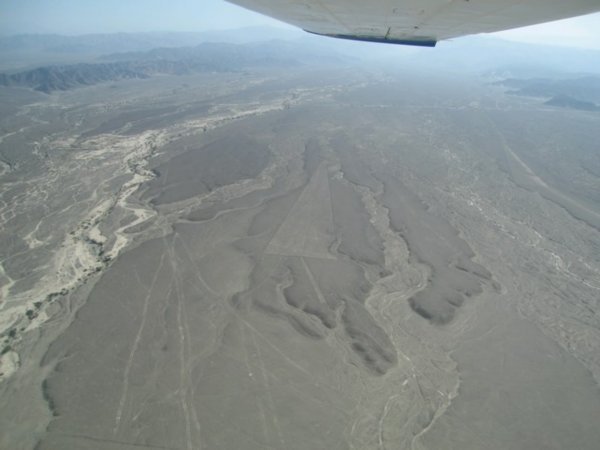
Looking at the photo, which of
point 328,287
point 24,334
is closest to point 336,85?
point 328,287

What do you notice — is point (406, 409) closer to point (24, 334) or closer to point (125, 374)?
point (125, 374)

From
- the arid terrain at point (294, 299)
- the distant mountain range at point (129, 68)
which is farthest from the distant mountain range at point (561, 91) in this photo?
the distant mountain range at point (129, 68)

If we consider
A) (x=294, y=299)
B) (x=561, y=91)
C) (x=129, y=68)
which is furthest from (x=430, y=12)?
(x=561, y=91)

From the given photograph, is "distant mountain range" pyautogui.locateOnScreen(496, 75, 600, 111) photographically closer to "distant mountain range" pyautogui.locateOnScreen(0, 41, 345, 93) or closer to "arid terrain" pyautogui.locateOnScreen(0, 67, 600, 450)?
"arid terrain" pyautogui.locateOnScreen(0, 67, 600, 450)

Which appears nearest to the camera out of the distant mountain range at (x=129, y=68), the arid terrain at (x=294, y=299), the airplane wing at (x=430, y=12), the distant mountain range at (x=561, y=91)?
the airplane wing at (x=430, y=12)

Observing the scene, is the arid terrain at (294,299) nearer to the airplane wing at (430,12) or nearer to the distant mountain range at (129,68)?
the airplane wing at (430,12)
